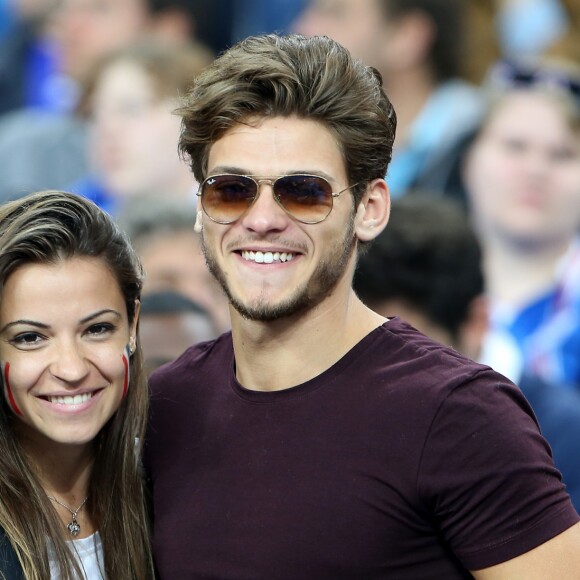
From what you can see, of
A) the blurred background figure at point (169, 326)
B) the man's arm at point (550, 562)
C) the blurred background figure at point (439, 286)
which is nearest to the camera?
the man's arm at point (550, 562)

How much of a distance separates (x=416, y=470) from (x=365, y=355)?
1.06 feet

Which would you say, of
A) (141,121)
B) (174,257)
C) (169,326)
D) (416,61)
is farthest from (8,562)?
(416,61)

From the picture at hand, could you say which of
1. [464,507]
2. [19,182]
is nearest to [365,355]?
[464,507]

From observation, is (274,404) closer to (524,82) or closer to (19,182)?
(524,82)

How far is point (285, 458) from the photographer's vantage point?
8.84 feet

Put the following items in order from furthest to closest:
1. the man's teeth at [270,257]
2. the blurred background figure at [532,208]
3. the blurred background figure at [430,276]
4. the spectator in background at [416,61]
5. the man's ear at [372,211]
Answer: the spectator in background at [416,61] → the blurred background figure at [532,208] → the blurred background figure at [430,276] → the man's ear at [372,211] → the man's teeth at [270,257]

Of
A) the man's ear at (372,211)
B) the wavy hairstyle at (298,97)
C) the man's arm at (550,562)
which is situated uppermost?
the wavy hairstyle at (298,97)

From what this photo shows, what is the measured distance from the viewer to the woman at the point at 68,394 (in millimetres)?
2867

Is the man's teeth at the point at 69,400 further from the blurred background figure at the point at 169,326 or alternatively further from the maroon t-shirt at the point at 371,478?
the blurred background figure at the point at 169,326

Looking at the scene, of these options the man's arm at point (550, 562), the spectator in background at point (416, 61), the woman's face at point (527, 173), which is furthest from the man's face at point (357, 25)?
the man's arm at point (550, 562)

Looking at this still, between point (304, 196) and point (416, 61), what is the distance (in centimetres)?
381

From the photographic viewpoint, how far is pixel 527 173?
578 cm

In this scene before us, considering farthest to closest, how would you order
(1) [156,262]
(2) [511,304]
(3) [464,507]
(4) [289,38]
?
(2) [511,304] → (1) [156,262] → (4) [289,38] → (3) [464,507]

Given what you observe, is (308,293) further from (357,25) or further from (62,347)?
(357,25)
